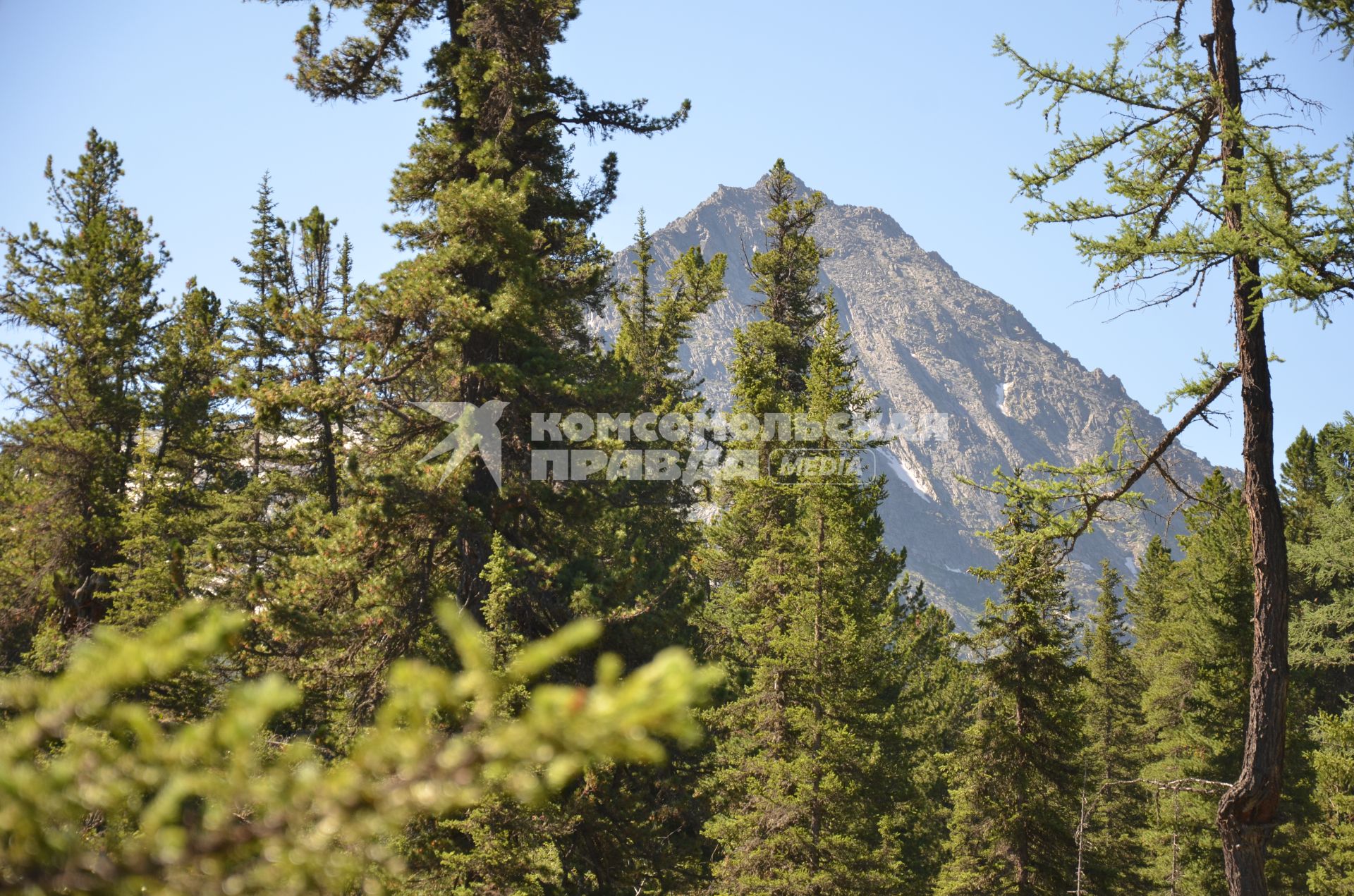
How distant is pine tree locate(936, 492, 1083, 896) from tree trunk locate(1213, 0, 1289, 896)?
8.66m

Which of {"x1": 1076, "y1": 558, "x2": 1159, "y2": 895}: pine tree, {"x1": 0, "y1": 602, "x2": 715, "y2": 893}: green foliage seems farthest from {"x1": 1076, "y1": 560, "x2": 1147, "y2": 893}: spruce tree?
{"x1": 0, "y1": 602, "x2": 715, "y2": 893}: green foliage

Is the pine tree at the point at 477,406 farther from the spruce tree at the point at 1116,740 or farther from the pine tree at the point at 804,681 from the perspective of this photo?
the spruce tree at the point at 1116,740

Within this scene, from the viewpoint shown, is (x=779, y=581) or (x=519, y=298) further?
(x=779, y=581)

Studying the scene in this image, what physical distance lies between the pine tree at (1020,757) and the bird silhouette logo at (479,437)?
9.16 m

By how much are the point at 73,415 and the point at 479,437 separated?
1177 cm

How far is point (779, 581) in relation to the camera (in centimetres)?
1670

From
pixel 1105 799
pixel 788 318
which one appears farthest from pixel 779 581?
pixel 1105 799

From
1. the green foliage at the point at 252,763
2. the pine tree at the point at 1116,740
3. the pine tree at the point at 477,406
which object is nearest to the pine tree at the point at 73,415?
the pine tree at the point at 477,406

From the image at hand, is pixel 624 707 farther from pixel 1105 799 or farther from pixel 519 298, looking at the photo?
pixel 1105 799

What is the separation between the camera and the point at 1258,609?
277 inches

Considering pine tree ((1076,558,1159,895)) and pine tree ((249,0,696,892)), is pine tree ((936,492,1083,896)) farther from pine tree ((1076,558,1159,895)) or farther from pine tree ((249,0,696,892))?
pine tree ((1076,558,1159,895))

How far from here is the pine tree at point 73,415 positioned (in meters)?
18.7

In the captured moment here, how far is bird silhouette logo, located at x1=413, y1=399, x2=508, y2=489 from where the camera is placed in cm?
1327

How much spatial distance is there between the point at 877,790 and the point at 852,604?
11.7 feet
